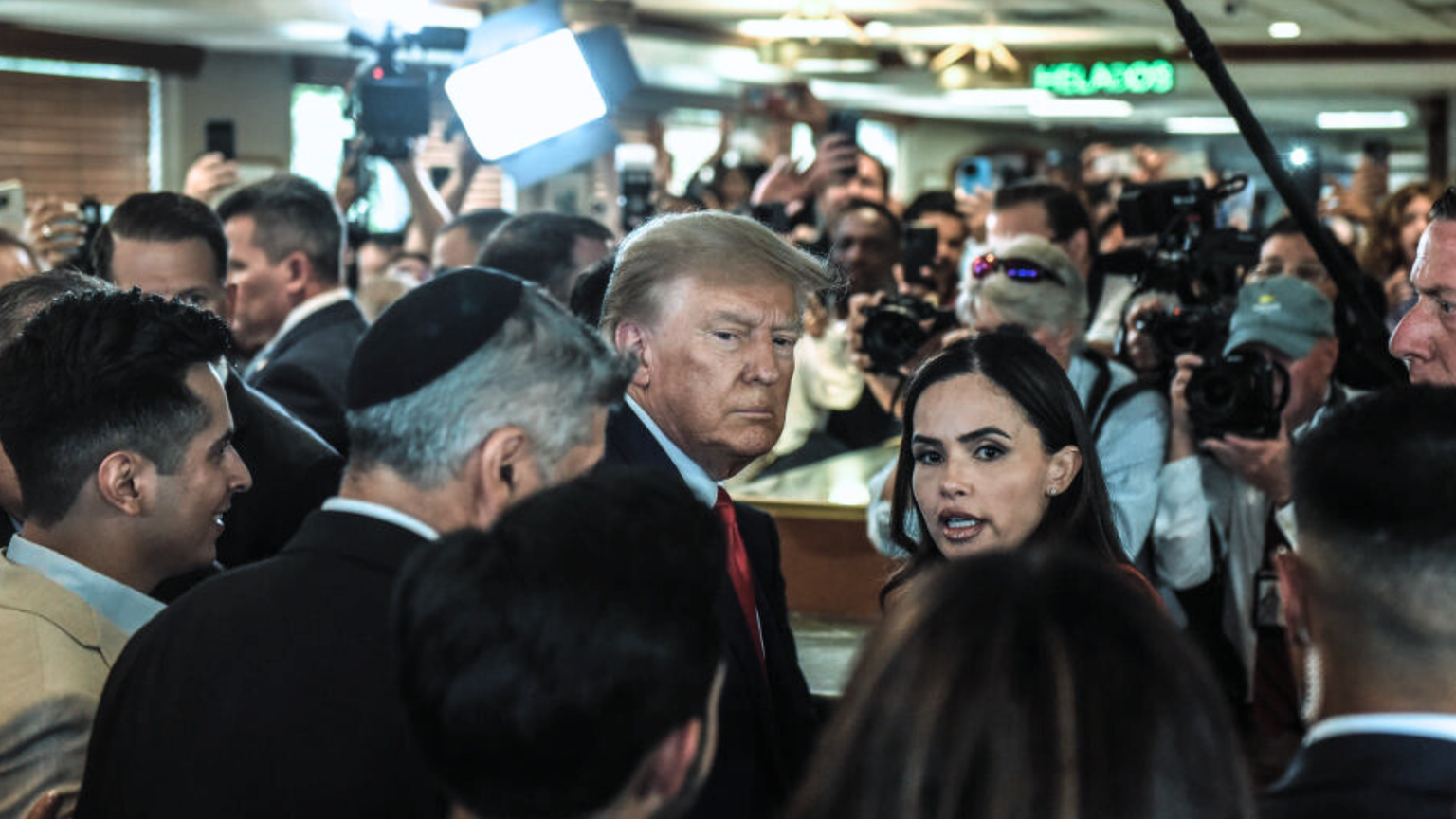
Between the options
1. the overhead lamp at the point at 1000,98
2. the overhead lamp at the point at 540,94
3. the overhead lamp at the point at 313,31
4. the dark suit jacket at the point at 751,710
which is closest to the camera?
the dark suit jacket at the point at 751,710

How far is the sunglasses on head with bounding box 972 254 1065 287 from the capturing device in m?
3.38

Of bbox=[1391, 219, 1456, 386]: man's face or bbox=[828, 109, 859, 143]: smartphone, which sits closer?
bbox=[1391, 219, 1456, 386]: man's face

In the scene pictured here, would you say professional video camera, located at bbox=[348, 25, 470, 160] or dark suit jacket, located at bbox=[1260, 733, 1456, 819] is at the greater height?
professional video camera, located at bbox=[348, 25, 470, 160]

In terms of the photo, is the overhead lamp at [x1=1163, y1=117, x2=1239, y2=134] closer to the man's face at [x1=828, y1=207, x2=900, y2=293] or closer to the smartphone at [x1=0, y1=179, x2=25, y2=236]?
the man's face at [x1=828, y1=207, x2=900, y2=293]

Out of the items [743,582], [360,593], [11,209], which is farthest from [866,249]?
[360,593]

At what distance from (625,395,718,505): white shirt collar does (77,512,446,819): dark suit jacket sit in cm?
70

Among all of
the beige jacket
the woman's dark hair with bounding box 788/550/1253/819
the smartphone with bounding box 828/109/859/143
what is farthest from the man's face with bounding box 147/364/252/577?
the smartphone with bounding box 828/109/859/143

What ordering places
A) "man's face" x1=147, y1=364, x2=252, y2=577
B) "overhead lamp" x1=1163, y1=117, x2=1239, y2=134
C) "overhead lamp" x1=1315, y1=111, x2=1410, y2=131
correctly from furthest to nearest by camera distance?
"overhead lamp" x1=1163, y1=117, x2=1239, y2=134, "overhead lamp" x1=1315, y1=111, x2=1410, y2=131, "man's face" x1=147, y1=364, x2=252, y2=577

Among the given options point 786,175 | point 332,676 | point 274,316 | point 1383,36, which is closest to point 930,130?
point 1383,36

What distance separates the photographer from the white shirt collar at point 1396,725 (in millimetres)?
1303

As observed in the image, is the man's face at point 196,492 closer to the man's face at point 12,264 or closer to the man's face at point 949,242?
Result: the man's face at point 12,264

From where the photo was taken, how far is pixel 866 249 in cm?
478

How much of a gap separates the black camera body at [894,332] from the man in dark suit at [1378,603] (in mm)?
2291

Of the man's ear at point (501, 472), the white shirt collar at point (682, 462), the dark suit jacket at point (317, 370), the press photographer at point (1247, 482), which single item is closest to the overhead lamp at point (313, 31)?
the dark suit jacket at point (317, 370)
